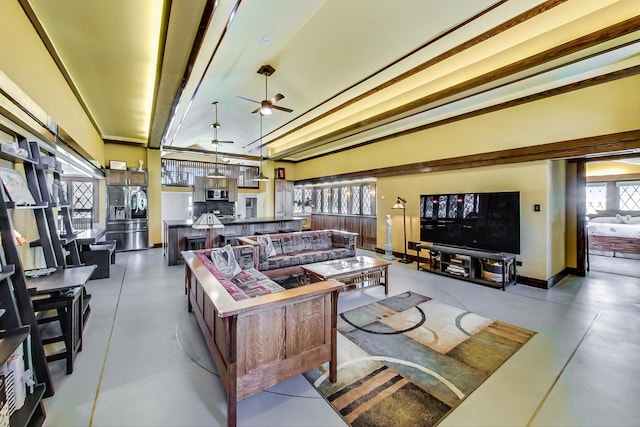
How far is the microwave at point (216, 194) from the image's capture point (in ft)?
29.1

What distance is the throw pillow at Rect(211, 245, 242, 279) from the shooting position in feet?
11.2

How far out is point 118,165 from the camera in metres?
7.20

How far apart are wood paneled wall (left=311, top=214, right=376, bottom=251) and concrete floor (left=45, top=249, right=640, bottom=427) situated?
4112 millimetres

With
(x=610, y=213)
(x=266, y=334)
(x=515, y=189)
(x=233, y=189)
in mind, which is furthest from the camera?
(x=233, y=189)

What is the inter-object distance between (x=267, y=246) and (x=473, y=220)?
13.0ft

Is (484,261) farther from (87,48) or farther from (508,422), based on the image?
(87,48)

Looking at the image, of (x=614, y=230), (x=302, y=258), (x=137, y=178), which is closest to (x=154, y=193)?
(x=137, y=178)

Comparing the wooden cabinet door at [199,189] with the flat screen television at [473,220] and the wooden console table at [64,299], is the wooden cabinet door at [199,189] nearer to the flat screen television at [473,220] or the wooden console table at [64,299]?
the wooden console table at [64,299]

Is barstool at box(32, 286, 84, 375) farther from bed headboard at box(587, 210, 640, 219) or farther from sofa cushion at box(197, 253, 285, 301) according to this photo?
bed headboard at box(587, 210, 640, 219)

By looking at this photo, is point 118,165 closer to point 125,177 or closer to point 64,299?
point 125,177

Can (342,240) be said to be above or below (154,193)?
below

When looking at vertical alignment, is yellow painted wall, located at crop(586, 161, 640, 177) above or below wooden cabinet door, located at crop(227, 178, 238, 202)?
above

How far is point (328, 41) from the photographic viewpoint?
3543 mm

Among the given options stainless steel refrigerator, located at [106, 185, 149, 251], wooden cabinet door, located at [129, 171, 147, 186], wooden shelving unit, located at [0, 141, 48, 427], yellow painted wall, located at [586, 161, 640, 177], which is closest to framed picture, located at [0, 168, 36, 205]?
wooden shelving unit, located at [0, 141, 48, 427]
